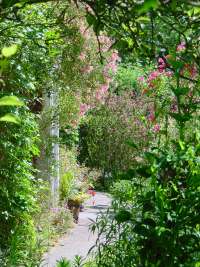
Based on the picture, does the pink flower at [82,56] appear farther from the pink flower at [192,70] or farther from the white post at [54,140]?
the pink flower at [192,70]

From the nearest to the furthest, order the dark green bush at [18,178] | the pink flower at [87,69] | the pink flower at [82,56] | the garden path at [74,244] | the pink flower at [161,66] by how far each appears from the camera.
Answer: the pink flower at [161,66] → the dark green bush at [18,178] → the garden path at [74,244] → the pink flower at [82,56] → the pink flower at [87,69]

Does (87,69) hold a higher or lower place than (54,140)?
higher

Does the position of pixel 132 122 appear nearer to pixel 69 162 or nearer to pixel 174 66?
pixel 69 162

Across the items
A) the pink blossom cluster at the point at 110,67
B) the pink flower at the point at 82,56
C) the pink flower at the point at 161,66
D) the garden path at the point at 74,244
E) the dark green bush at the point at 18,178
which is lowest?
the garden path at the point at 74,244

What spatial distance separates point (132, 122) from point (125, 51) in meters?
12.6

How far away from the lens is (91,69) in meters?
8.61

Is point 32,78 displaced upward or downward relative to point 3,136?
upward

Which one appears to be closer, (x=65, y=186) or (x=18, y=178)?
(x=18, y=178)

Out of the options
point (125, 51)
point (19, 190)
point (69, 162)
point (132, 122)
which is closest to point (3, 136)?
point (19, 190)

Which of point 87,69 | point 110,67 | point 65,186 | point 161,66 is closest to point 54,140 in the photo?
point 87,69

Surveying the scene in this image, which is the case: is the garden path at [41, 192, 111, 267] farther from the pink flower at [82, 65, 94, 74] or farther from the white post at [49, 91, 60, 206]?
the pink flower at [82, 65, 94, 74]

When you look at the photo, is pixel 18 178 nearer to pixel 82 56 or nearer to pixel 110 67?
pixel 82 56

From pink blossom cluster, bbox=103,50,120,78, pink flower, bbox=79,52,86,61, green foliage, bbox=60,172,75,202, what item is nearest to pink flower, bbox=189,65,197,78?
pink flower, bbox=79,52,86,61

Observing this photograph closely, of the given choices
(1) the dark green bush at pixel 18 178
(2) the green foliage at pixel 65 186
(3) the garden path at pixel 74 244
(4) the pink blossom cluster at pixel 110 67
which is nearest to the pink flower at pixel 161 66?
(1) the dark green bush at pixel 18 178
